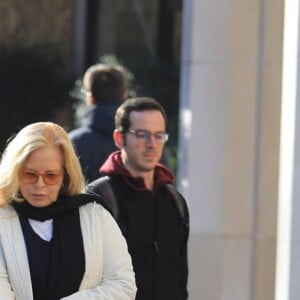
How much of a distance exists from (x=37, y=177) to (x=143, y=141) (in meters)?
1.23

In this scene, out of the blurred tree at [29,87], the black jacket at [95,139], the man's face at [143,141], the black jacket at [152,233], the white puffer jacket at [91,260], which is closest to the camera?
the white puffer jacket at [91,260]

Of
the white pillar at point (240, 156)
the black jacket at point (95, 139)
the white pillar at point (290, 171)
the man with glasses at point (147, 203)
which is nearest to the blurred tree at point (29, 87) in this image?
the white pillar at point (240, 156)

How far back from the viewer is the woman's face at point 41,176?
432 centimetres

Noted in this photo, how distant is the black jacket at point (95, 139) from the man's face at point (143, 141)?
1.36m

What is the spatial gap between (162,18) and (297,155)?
9616 mm

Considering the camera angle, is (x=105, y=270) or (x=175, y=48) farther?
(x=175, y=48)

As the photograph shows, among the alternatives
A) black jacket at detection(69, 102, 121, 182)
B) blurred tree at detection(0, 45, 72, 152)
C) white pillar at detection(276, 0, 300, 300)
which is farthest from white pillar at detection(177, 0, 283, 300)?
blurred tree at detection(0, 45, 72, 152)

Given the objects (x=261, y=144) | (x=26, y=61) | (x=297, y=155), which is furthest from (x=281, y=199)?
(x=26, y=61)

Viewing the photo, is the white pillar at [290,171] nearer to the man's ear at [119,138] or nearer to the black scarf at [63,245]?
the man's ear at [119,138]

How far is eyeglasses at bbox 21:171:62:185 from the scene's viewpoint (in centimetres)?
433

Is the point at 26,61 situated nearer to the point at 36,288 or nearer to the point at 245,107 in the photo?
the point at 245,107

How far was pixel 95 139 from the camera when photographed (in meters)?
7.01

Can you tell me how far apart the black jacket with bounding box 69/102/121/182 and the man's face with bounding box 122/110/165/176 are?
136 cm

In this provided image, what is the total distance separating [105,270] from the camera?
4355 millimetres
